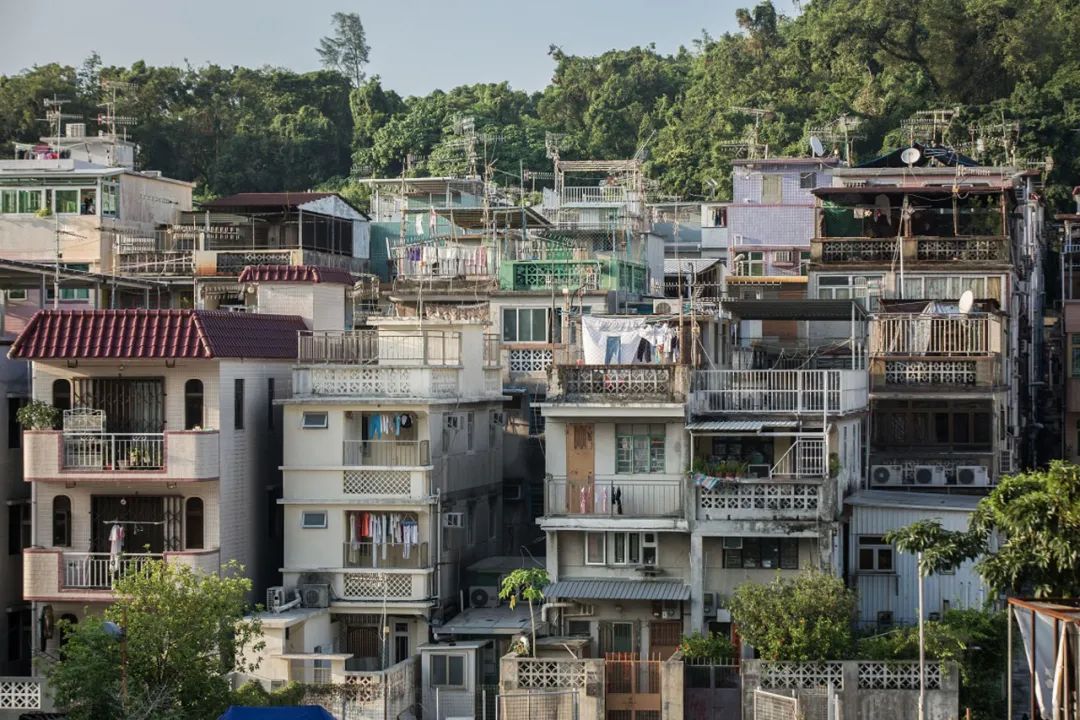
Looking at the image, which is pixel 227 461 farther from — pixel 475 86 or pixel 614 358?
pixel 475 86

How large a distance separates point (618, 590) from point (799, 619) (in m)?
4.51

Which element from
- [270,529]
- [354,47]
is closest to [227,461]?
[270,529]

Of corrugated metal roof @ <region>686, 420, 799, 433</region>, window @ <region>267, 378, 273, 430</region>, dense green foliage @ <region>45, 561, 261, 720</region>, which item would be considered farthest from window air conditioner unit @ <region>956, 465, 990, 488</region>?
dense green foliage @ <region>45, 561, 261, 720</region>

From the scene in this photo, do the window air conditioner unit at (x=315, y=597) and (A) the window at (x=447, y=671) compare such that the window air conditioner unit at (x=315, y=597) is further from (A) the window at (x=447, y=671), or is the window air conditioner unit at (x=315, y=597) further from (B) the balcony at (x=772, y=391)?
(B) the balcony at (x=772, y=391)

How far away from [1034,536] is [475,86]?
8299cm

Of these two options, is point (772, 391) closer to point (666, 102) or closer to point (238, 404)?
point (238, 404)

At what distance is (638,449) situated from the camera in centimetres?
3553

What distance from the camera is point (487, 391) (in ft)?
132

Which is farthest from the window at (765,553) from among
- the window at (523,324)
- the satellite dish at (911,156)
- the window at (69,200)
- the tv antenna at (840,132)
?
the tv antenna at (840,132)

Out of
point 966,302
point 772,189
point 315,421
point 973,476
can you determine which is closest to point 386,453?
point 315,421

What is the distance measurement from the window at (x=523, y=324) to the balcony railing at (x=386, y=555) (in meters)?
11.7

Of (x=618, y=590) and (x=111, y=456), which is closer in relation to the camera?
(x=618, y=590)

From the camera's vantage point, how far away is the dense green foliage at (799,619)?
31125 millimetres

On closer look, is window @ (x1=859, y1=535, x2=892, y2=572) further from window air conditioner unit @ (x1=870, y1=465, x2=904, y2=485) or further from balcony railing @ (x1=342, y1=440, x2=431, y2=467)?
balcony railing @ (x1=342, y1=440, x2=431, y2=467)
